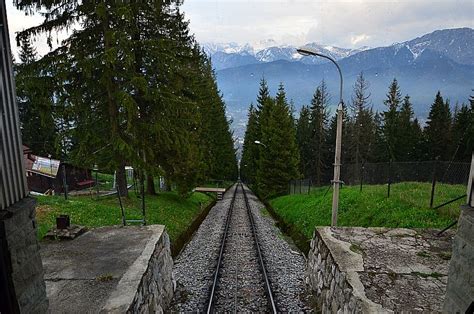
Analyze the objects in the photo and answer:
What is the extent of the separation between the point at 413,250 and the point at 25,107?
4115 centimetres

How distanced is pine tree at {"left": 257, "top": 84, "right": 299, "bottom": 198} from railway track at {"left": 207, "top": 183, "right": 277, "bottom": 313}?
15.2m

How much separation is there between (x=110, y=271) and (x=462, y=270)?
6152mm

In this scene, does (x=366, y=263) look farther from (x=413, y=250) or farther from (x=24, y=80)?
(x=24, y=80)

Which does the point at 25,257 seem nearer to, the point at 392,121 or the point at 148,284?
the point at 148,284

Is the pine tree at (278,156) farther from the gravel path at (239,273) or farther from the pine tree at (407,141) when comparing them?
the pine tree at (407,141)

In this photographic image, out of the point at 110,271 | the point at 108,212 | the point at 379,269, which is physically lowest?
the point at 108,212

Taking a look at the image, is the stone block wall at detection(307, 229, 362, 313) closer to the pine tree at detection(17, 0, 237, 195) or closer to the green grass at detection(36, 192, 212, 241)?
the green grass at detection(36, 192, 212, 241)

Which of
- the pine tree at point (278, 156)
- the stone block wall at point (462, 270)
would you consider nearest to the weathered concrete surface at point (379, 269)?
the stone block wall at point (462, 270)

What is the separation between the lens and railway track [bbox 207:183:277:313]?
8.42 m

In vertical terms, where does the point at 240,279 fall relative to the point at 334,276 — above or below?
below

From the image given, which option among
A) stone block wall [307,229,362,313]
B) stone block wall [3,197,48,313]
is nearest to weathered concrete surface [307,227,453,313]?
stone block wall [307,229,362,313]

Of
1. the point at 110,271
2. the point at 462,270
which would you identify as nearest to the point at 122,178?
the point at 110,271

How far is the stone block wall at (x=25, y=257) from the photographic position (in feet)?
10.8

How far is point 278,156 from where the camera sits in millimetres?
30047
